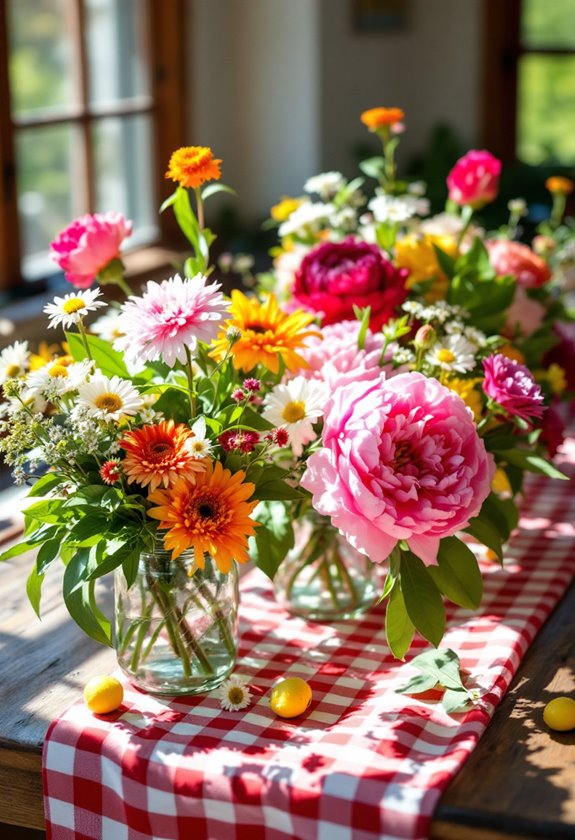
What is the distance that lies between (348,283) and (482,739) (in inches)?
17.9

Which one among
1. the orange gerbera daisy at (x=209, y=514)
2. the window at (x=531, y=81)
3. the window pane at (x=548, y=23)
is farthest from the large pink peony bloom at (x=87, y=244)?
the window pane at (x=548, y=23)

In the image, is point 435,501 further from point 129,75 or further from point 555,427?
point 129,75

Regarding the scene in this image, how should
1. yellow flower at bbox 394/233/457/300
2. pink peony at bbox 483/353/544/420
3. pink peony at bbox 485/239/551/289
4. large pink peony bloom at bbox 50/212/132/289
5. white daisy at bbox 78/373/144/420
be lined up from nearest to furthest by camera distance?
white daisy at bbox 78/373/144/420
pink peony at bbox 483/353/544/420
large pink peony bloom at bbox 50/212/132/289
yellow flower at bbox 394/233/457/300
pink peony at bbox 485/239/551/289

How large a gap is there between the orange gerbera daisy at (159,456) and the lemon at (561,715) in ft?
1.09

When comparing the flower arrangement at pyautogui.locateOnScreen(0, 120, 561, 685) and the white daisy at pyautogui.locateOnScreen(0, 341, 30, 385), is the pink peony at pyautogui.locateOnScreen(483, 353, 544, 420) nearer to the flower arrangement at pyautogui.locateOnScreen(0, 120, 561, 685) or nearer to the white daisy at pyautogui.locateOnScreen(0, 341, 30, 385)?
the flower arrangement at pyautogui.locateOnScreen(0, 120, 561, 685)

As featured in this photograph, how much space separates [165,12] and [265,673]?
7.91 feet

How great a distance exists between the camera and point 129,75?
298cm

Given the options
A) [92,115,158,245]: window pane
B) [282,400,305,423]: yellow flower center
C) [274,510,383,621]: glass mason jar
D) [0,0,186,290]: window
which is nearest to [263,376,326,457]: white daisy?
[282,400,305,423]: yellow flower center

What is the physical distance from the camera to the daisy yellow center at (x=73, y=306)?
923 millimetres

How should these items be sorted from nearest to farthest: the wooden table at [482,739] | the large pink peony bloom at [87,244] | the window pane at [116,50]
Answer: the wooden table at [482,739], the large pink peony bloom at [87,244], the window pane at [116,50]

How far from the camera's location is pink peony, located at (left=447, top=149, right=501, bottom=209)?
4.33ft

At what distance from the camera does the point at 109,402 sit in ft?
2.95

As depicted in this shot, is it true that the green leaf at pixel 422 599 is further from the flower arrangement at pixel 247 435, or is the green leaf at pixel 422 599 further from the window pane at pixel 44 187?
the window pane at pixel 44 187

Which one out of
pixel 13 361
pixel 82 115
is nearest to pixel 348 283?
pixel 13 361
